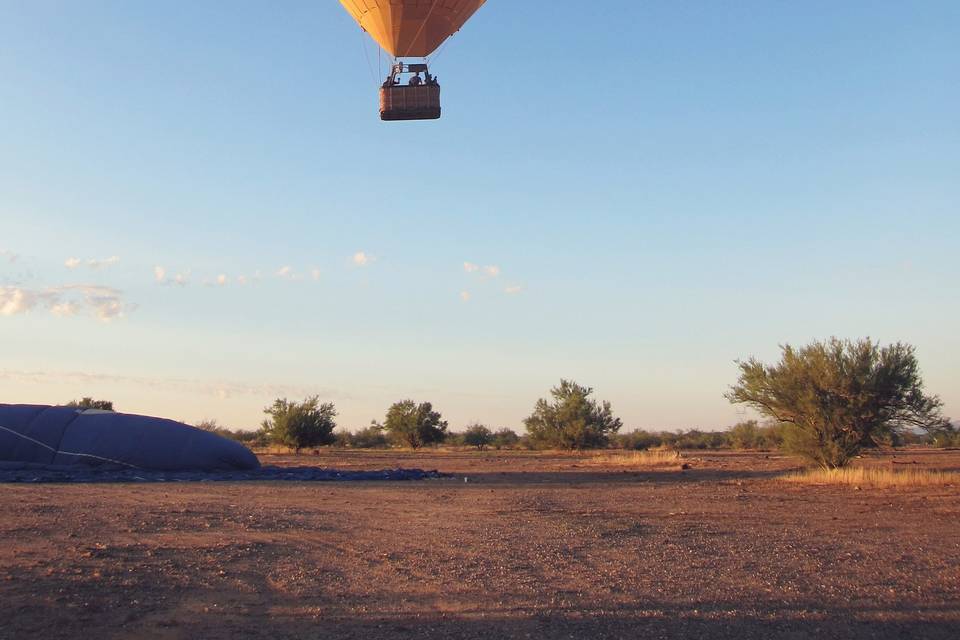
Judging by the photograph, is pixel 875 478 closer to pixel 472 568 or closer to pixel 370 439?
pixel 472 568

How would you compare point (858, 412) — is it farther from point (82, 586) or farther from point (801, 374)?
point (82, 586)

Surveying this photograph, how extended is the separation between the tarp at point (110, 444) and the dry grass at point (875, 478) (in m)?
16.8

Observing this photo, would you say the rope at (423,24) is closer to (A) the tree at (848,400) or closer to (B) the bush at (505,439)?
(A) the tree at (848,400)

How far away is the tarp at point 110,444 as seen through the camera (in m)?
26.5

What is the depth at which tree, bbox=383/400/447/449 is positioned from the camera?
56250 millimetres

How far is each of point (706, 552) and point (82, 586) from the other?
7.13m

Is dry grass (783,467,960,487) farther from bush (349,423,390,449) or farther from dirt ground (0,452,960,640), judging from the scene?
bush (349,423,390,449)

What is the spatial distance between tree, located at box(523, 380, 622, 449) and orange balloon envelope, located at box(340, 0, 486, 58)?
90.3 ft

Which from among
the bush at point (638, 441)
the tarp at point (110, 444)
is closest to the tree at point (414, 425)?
the bush at point (638, 441)

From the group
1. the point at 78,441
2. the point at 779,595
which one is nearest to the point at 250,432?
the point at 78,441

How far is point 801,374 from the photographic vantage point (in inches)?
957

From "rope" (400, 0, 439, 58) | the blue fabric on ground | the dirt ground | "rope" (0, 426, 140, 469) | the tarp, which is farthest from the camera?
the tarp

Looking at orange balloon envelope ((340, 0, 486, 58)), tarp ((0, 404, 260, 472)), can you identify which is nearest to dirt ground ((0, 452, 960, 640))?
tarp ((0, 404, 260, 472))

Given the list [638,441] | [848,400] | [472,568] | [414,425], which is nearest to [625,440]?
[638,441]
